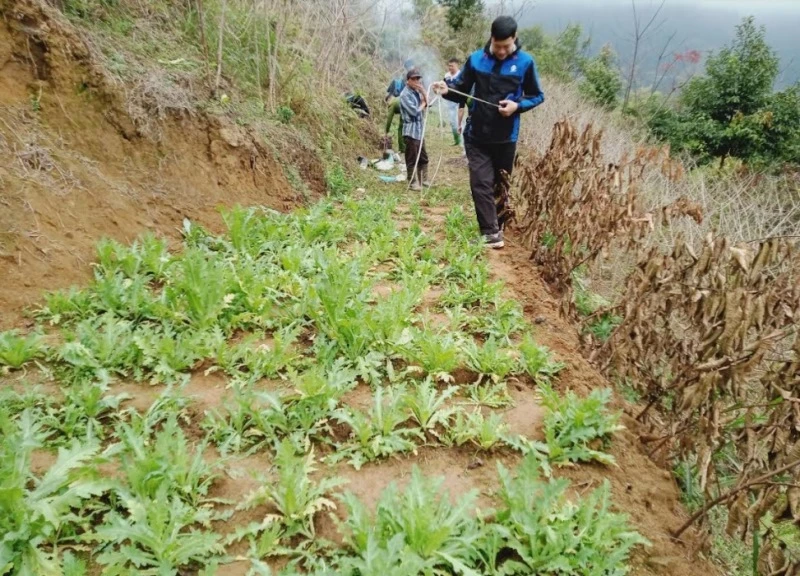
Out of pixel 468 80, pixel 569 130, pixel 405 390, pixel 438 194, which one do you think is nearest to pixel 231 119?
pixel 468 80

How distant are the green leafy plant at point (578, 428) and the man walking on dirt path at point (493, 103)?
8.53 feet

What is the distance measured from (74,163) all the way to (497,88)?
384 cm

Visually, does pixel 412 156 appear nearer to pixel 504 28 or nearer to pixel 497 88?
pixel 497 88

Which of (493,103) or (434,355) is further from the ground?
(493,103)

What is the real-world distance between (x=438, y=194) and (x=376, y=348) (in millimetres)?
4880

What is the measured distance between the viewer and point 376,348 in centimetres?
307

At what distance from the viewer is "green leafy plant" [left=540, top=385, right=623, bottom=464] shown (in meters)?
2.39

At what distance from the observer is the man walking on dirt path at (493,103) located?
15.8ft

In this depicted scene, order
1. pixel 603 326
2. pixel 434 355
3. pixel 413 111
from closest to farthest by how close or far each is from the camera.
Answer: pixel 434 355, pixel 603 326, pixel 413 111

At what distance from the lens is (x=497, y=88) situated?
16.0ft

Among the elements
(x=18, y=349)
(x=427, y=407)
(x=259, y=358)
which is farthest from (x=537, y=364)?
(x=18, y=349)

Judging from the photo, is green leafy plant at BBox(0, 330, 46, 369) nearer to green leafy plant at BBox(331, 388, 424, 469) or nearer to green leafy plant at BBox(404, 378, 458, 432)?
green leafy plant at BBox(331, 388, 424, 469)

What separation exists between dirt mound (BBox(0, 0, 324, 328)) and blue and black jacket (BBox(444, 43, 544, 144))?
2.59 m

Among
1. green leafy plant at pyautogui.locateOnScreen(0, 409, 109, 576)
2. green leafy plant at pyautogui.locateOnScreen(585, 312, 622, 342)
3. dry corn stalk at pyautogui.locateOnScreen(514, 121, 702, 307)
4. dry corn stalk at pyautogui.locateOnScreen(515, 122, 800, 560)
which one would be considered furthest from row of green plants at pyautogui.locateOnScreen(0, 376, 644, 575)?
green leafy plant at pyautogui.locateOnScreen(585, 312, 622, 342)
